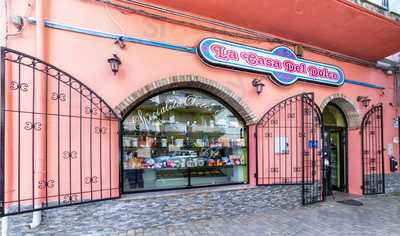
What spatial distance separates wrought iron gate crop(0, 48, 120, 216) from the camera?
3365 mm

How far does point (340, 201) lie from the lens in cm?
609

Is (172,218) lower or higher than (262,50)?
lower

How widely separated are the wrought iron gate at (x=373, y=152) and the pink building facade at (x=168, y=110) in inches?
1.5

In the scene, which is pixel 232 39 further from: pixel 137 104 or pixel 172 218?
pixel 172 218

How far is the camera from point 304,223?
453cm

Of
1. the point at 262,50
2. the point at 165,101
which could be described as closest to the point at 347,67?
the point at 262,50

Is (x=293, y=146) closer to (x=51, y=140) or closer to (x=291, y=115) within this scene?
(x=291, y=115)

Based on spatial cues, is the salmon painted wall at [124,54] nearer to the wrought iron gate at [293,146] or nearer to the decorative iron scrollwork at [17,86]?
the wrought iron gate at [293,146]

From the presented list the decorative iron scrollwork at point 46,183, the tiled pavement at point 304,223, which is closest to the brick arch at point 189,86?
the decorative iron scrollwork at point 46,183

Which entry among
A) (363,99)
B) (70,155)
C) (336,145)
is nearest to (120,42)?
(70,155)

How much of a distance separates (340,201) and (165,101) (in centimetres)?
517

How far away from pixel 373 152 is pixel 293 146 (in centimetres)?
317

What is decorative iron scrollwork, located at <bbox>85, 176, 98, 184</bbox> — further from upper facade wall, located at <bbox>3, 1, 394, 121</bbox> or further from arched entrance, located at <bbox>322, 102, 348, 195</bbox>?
arched entrance, located at <bbox>322, 102, 348, 195</bbox>

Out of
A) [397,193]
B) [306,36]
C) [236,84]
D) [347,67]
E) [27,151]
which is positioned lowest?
[397,193]
